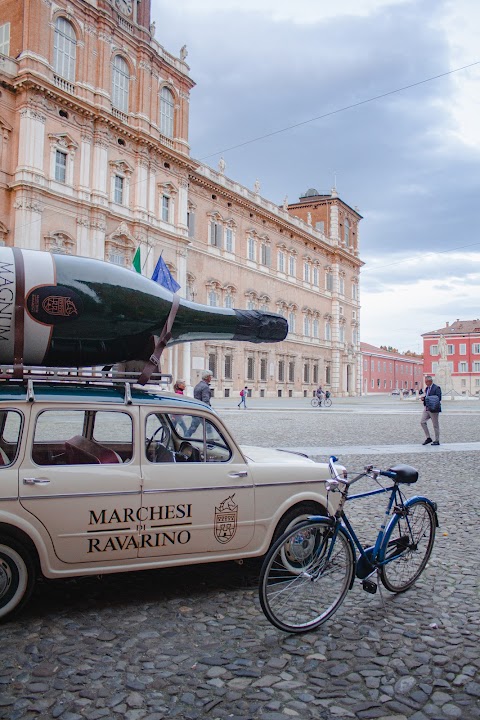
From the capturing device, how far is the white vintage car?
3658 millimetres

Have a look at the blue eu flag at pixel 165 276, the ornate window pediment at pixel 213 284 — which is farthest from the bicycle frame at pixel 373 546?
the ornate window pediment at pixel 213 284

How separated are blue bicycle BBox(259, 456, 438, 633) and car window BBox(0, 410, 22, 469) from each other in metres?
1.76

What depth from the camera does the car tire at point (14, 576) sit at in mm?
3571

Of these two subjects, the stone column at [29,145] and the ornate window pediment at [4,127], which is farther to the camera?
the stone column at [29,145]

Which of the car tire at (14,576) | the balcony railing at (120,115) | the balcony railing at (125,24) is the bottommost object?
the car tire at (14,576)

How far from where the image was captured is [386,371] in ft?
302

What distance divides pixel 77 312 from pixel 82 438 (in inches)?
40.9

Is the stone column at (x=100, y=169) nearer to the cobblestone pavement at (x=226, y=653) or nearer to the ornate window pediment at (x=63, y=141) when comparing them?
the ornate window pediment at (x=63, y=141)

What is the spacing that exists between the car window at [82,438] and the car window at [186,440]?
8.4 inches

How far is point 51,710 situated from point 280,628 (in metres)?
1.37

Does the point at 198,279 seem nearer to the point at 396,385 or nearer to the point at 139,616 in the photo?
the point at 139,616

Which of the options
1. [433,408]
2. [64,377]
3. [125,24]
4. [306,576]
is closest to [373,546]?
[306,576]

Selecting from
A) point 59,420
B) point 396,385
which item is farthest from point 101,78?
point 396,385

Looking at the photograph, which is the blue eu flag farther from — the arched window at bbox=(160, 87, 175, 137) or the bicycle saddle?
the arched window at bbox=(160, 87, 175, 137)
